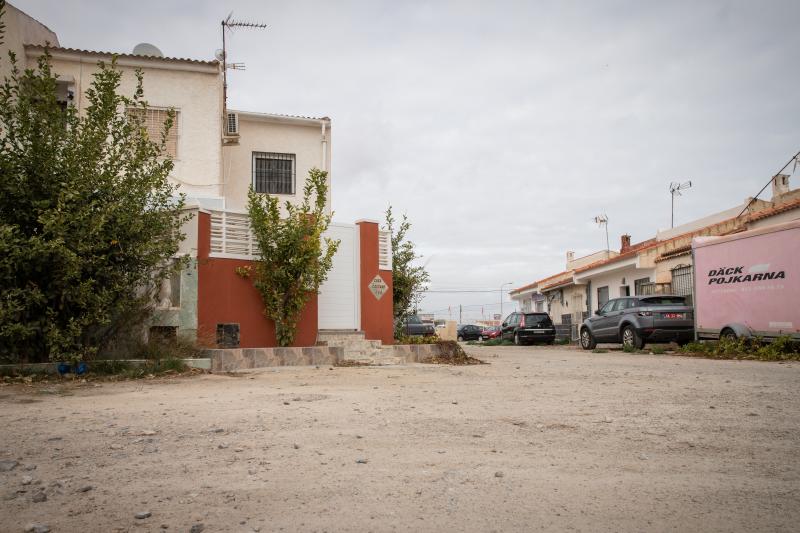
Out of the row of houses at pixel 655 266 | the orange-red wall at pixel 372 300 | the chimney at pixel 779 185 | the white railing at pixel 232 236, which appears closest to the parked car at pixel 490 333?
the row of houses at pixel 655 266

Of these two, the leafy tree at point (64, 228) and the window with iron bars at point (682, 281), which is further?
the window with iron bars at point (682, 281)

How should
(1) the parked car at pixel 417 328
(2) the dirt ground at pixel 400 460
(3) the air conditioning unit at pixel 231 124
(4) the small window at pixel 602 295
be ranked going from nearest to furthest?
(2) the dirt ground at pixel 400 460, (3) the air conditioning unit at pixel 231 124, (1) the parked car at pixel 417 328, (4) the small window at pixel 602 295

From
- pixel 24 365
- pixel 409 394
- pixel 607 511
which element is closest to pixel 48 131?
pixel 24 365

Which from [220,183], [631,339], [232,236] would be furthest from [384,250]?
[631,339]

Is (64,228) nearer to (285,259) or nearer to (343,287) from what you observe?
(285,259)

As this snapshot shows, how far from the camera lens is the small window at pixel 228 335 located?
42.4 feet

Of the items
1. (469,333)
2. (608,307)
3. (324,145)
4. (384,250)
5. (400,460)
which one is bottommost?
(469,333)

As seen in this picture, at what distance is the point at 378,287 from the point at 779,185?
1810 cm

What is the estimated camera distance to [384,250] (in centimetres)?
1595

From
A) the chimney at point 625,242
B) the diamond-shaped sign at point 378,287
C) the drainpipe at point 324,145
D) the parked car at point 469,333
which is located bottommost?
the parked car at point 469,333

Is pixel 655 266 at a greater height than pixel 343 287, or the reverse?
pixel 655 266

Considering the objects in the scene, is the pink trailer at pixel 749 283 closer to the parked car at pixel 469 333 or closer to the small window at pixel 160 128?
the small window at pixel 160 128

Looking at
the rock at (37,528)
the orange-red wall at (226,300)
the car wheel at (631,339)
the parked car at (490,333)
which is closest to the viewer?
the rock at (37,528)

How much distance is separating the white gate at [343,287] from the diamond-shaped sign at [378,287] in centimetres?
38
